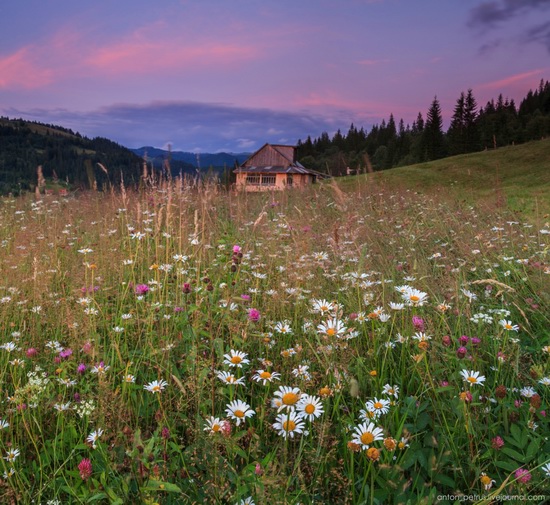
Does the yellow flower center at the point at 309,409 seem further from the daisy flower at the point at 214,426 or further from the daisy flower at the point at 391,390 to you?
the daisy flower at the point at 391,390

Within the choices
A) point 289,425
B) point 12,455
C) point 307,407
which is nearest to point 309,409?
point 307,407

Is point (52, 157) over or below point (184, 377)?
over

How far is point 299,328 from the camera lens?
2844mm

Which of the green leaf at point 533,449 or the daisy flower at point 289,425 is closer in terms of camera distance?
the daisy flower at point 289,425

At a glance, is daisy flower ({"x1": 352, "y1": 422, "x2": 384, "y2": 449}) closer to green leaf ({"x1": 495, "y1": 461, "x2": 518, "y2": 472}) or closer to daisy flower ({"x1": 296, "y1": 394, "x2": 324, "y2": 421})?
daisy flower ({"x1": 296, "y1": 394, "x2": 324, "y2": 421})

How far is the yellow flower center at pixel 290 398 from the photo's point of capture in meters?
1.53

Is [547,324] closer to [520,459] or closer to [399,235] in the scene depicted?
[520,459]

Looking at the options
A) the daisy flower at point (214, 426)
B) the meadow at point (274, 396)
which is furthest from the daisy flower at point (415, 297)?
the daisy flower at point (214, 426)

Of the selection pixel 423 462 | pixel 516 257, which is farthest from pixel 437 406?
pixel 516 257

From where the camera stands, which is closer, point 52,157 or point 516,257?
point 516,257

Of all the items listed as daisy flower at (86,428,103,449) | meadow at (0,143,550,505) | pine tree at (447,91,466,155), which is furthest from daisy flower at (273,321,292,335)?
pine tree at (447,91,466,155)

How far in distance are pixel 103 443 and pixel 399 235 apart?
480 centimetres

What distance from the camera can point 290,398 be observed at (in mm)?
1535

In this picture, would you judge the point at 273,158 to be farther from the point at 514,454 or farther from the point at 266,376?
the point at 514,454
